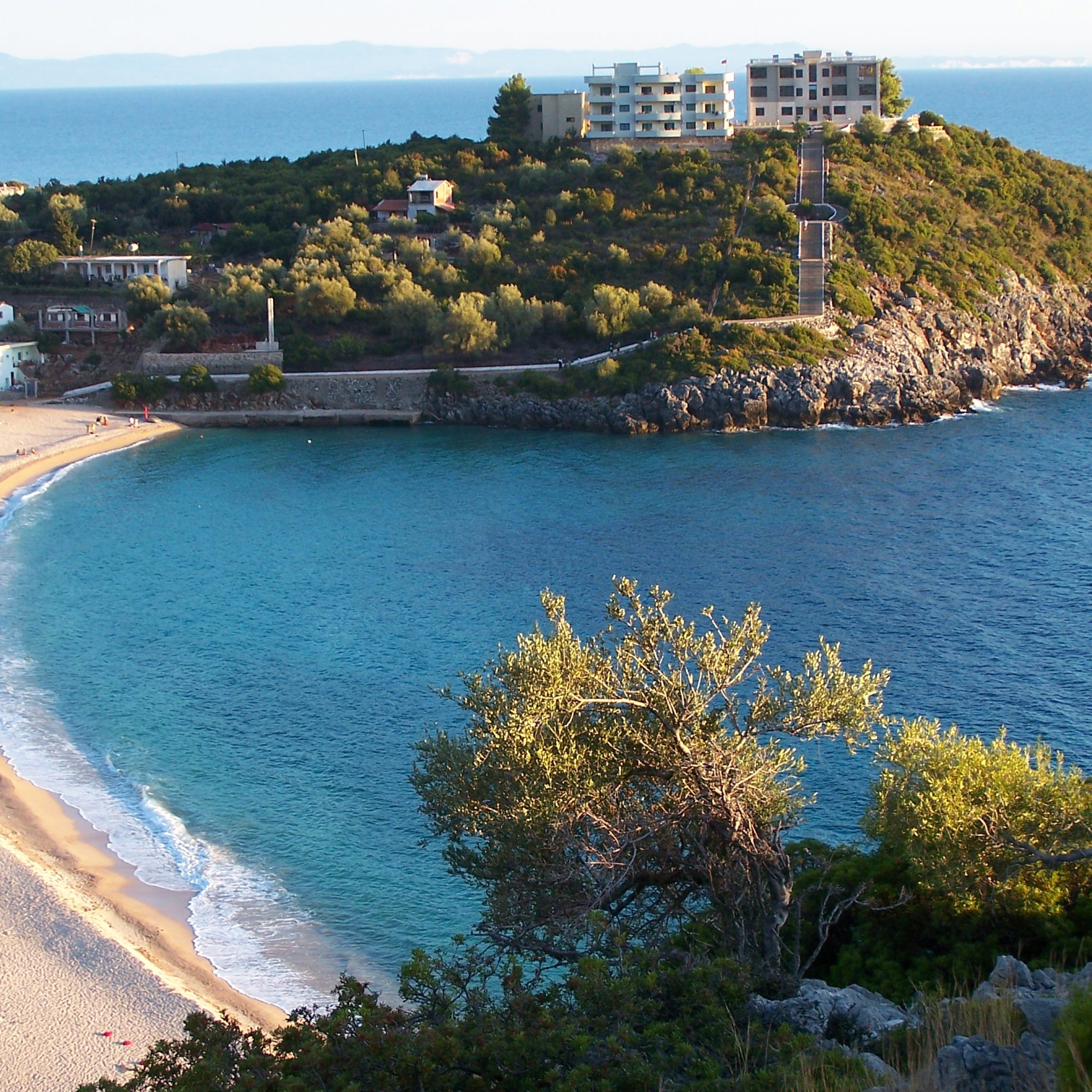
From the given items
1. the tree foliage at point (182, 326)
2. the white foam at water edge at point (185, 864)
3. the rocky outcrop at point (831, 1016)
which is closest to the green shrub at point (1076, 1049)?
the rocky outcrop at point (831, 1016)

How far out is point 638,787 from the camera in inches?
711

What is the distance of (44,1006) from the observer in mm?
21438

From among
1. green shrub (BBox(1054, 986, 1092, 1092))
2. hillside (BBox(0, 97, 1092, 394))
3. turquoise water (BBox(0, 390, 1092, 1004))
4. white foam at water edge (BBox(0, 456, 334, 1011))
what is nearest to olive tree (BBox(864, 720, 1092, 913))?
green shrub (BBox(1054, 986, 1092, 1092))

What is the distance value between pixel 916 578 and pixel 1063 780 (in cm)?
2178

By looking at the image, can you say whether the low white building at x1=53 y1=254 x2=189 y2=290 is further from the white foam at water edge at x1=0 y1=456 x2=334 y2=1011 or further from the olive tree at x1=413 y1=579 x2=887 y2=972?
the olive tree at x1=413 y1=579 x2=887 y2=972

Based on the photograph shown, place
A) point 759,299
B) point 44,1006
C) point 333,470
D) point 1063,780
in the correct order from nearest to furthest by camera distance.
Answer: point 1063,780 < point 44,1006 < point 333,470 < point 759,299

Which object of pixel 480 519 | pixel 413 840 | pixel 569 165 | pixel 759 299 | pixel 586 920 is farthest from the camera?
pixel 569 165

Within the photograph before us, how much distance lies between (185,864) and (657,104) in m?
64.8

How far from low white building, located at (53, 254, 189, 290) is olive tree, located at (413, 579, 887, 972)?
2410 inches

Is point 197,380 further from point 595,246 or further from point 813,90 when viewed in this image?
point 813,90

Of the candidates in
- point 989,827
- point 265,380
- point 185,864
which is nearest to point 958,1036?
point 989,827

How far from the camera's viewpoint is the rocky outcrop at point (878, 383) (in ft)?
197

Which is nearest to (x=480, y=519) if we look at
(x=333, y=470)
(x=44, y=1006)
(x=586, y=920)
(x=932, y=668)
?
(x=333, y=470)

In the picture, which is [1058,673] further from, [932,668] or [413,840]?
[413,840]
